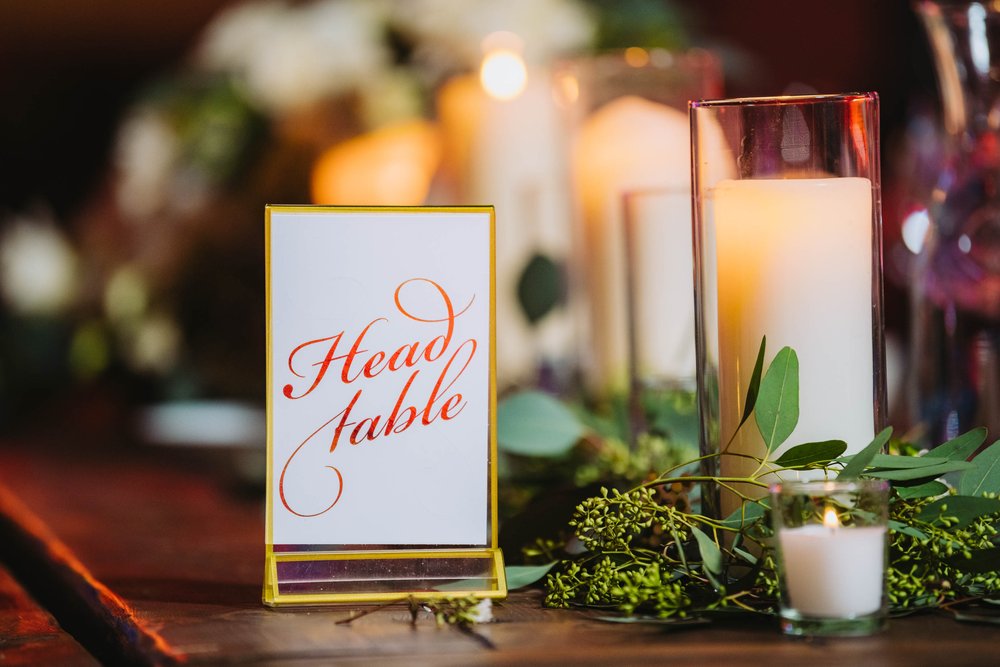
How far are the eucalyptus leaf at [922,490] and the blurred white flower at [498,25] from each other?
2.89 feet

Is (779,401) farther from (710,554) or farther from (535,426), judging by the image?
(535,426)

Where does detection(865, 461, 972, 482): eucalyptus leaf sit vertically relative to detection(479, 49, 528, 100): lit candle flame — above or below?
below

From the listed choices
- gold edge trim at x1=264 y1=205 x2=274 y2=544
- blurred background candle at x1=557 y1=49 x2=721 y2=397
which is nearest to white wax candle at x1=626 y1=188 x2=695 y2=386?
blurred background candle at x1=557 y1=49 x2=721 y2=397

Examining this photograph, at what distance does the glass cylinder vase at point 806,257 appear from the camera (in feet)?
1.83

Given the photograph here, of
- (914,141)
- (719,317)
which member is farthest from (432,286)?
(914,141)

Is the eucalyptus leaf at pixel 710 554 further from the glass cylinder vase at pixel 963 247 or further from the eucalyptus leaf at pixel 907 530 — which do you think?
the glass cylinder vase at pixel 963 247

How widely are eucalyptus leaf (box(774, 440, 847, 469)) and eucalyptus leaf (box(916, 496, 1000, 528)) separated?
54 mm

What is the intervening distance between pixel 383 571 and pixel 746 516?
17 cm

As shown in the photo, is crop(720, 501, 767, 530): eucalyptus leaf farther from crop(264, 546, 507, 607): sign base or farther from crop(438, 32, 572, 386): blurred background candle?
crop(438, 32, 572, 386): blurred background candle

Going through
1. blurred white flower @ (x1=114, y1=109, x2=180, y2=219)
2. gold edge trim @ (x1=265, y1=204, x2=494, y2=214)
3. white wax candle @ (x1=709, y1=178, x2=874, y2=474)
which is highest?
blurred white flower @ (x1=114, y1=109, x2=180, y2=219)

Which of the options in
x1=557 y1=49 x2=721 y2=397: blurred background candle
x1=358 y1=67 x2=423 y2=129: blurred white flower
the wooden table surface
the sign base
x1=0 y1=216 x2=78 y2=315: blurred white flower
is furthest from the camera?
x1=0 y1=216 x2=78 y2=315: blurred white flower

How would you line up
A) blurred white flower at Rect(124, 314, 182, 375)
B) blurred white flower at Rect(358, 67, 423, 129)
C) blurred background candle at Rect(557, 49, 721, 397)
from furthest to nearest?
1. blurred white flower at Rect(124, 314, 182, 375)
2. blurred white flower at Rect(358, 67, 423, 129)
3. blurred background candle at Rect(557, 49, 721, 397)

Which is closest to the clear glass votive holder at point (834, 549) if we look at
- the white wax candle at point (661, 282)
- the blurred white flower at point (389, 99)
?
the white wax candle at point (661, 282)

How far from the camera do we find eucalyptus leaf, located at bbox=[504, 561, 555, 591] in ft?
1.90
